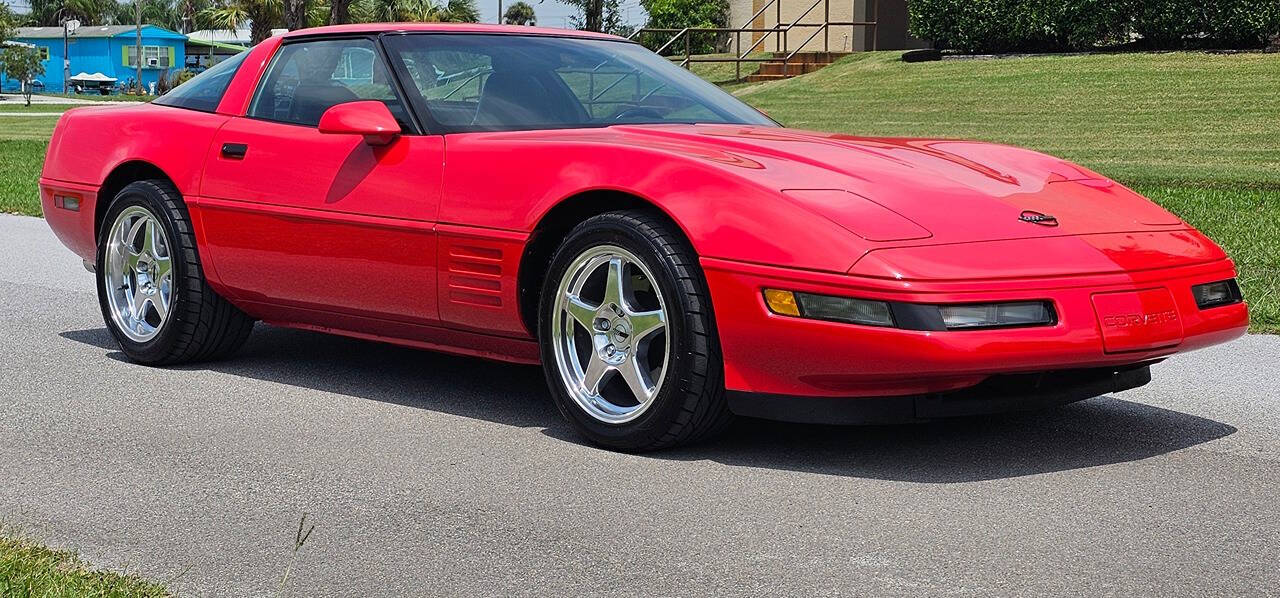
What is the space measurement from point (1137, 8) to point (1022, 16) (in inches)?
76.4

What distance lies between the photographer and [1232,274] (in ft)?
16.1

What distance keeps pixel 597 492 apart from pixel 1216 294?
1.86m

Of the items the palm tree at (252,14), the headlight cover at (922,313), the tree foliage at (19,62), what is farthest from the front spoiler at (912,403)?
the tree foliage at (19,62)

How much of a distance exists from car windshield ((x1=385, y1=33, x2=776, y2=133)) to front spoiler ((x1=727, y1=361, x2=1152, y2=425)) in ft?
4.55

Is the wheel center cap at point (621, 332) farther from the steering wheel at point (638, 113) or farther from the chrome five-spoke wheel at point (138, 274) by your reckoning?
the chrome five-spoke wheel at point (138, 274)

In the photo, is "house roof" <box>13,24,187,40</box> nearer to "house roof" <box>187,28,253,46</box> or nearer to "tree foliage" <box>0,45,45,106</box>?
"house roof" <box>187,28,253,46</box>

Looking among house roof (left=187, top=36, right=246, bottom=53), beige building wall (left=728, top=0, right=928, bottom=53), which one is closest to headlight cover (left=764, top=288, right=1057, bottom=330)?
beige building wall (left=728, top=0, right=928, bottom=53)

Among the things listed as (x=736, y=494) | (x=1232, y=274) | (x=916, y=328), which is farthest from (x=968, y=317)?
(x=1232, y=274)

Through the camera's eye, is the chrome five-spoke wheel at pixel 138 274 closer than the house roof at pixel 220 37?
Yes

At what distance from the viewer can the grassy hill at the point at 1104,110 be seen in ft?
52.7

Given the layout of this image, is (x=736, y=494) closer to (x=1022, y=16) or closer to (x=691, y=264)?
(x=691, y=264)

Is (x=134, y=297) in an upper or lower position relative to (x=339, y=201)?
lower

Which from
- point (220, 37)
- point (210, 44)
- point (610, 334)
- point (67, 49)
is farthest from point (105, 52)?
point (610, 334)

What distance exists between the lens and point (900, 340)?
13.9 ft
